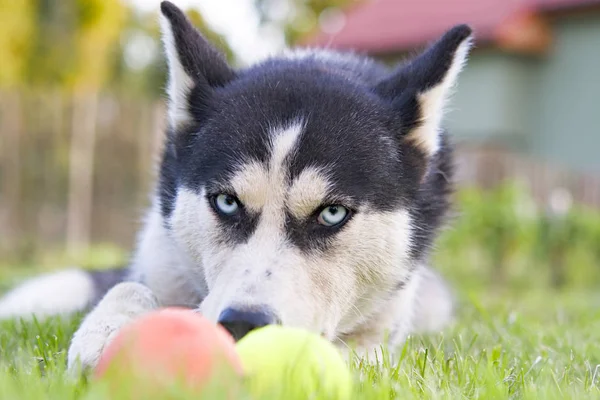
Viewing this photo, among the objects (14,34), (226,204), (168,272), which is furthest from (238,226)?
(14,34)

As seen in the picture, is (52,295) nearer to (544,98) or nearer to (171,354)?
(171,354)

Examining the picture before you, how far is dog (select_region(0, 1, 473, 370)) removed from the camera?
8.25ft

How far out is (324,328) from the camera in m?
2.58

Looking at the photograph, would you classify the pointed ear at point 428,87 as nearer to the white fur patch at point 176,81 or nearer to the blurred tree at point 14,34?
the white fur patch at point 176,81

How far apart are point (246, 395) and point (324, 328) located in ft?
2.86

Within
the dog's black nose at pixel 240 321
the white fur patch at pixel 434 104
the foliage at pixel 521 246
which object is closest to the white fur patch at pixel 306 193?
the dog's black nose at pixel 240 321

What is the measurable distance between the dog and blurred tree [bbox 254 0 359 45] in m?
14.1

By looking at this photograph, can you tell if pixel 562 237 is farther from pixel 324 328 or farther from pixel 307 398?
pixel 307 398

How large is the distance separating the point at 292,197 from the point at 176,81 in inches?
36.4

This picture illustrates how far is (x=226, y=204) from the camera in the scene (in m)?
2.75

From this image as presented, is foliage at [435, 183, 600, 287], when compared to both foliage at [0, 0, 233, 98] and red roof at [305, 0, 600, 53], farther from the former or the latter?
red roof at [305, 0, 600, 53]

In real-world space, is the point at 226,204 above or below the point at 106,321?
above

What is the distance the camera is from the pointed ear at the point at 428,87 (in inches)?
121

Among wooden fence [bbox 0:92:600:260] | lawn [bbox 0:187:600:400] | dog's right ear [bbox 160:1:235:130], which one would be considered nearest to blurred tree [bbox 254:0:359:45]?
wooden fence [bbox 0:92:600:260]
